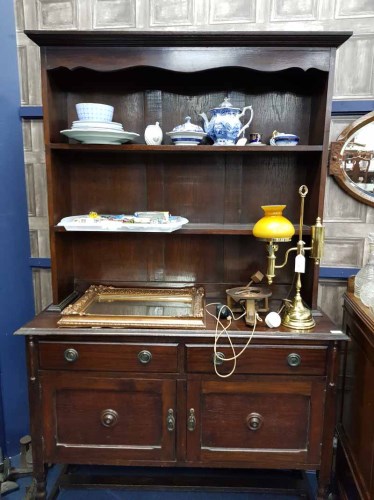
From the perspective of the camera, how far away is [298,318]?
149 centimetres

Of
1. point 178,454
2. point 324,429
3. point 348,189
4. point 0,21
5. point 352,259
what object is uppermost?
point 0,21

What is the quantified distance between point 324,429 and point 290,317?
0.49 metres

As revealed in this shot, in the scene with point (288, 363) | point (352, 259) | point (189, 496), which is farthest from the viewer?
point (352, 259)

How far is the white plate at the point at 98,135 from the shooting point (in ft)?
4.89

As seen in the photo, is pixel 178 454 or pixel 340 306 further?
pixel 340 306

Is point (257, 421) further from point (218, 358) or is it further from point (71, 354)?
point (71, 354)

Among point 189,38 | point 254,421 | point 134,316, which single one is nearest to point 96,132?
point 189,38

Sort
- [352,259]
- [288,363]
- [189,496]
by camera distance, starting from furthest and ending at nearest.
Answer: [352,259]
[189,496]
[288,363]

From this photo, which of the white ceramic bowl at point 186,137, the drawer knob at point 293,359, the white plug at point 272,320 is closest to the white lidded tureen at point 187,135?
the white ceramic bowl at point 186,137

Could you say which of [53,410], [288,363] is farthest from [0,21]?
[288,363]

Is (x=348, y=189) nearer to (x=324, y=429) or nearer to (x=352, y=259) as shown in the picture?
(x=352, y=259)

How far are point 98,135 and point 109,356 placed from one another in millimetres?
948

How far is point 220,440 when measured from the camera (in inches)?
59.9

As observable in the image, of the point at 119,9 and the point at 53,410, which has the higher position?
the point at 119,9
